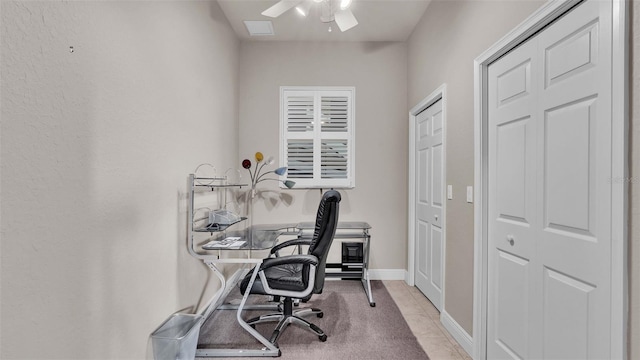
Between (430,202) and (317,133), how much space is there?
1592 millimetres

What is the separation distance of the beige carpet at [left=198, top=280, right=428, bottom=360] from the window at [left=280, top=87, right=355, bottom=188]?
155cm

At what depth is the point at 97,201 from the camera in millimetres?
1265

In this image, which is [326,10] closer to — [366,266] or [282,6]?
[282,6]

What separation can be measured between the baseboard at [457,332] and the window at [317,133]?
1.82m

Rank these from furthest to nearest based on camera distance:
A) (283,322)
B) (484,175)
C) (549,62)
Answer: (283,322) → (484,175) → (549,62)

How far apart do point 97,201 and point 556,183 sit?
2.16 meters

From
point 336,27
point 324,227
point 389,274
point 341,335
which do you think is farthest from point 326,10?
point 389,274

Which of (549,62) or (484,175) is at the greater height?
(549,62)

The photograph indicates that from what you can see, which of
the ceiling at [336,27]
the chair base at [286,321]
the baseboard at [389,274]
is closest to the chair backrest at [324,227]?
the chair base at [286,321]

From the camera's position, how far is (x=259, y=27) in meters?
3.18

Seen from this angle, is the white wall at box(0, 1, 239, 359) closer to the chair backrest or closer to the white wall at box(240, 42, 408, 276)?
the chair backrest

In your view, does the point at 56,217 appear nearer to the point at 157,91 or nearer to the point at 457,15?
the point at 157,91

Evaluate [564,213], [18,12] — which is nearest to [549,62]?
[564,213]

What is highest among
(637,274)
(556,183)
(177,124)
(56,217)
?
(177,124)
